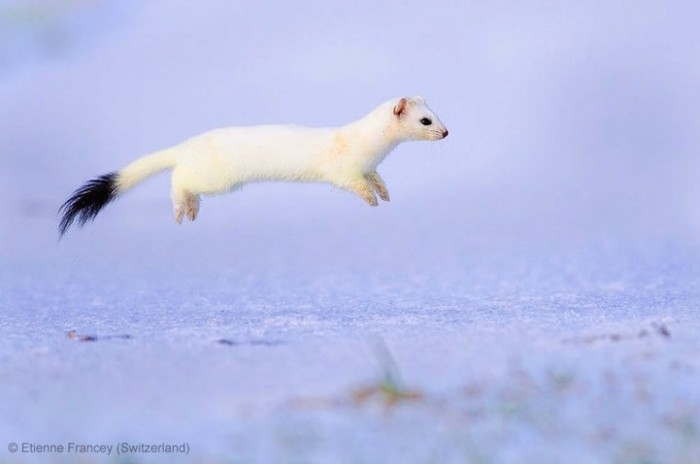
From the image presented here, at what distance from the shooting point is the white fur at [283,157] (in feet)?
9.12

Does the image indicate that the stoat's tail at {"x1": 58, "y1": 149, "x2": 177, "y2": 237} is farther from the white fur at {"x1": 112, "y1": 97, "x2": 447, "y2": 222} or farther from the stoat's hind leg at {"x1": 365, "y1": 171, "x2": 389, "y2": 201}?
the stoat's hind leg at {"x1": 365, "y1": 171, "x2": 389, "y2": 201}

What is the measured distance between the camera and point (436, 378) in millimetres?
2363

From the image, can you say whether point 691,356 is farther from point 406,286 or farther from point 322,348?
point 406,286

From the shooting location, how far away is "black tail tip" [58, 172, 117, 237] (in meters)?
2.86

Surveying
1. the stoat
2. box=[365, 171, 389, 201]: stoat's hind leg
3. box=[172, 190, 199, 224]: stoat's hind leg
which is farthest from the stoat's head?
box=[172, 190, 199, 224]: stoat's hind leg

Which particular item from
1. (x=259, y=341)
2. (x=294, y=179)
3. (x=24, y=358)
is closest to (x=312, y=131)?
(x=294, y=179)

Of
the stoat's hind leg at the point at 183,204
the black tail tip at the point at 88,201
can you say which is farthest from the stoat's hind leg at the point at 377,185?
the black tail tip at the point at 88,201

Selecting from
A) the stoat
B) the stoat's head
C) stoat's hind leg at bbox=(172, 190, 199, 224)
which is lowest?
stoat's hind leg at bbox=(172, 190, 199, 224)

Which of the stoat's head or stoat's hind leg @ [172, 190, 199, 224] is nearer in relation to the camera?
stoat's hind leg @ [172, 190, 199, 224]

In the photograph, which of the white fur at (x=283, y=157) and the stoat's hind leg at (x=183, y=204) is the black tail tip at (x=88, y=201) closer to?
the white fur at (x=283, y=157)

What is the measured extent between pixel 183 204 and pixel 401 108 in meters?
0.44

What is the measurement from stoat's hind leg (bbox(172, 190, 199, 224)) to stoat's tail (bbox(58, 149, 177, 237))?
9cm

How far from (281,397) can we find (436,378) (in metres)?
0.24

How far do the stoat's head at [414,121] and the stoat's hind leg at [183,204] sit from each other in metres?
0.40
